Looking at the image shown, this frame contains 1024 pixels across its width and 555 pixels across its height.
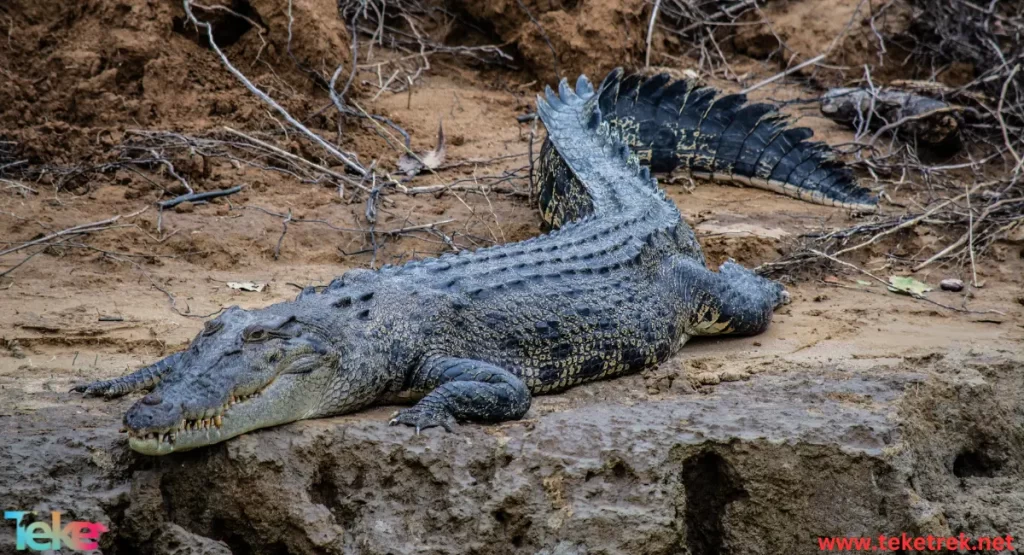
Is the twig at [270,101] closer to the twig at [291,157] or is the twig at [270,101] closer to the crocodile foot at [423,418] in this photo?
the twig at [291,157]

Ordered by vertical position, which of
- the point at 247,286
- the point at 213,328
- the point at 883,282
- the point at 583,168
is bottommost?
the point at 247,286

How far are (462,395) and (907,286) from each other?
3.42 m

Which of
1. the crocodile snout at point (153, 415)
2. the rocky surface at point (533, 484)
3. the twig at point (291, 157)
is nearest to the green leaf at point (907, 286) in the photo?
the rocky surface at point (533, 484)

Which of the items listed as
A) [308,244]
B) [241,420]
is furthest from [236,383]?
[308,244]

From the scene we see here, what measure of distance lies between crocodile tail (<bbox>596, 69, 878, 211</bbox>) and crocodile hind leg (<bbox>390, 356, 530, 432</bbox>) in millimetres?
3850

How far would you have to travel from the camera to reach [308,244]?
256 inches

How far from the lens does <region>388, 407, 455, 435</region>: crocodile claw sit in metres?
3.82

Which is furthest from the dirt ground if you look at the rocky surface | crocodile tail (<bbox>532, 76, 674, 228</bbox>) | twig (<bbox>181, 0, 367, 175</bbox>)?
crocodile tail (<bbox>532, 76, 674, 228</bbox>)

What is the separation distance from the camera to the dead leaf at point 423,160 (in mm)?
7630

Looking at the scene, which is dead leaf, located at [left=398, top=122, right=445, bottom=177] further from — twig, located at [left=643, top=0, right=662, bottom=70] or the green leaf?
the green leaf

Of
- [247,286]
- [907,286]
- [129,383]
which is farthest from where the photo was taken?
[907,286]

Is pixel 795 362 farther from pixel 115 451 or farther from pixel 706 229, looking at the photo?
pixel 115 451

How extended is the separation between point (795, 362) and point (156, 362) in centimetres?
283

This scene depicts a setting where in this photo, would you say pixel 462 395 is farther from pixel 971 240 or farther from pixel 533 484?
pixel 971 240
